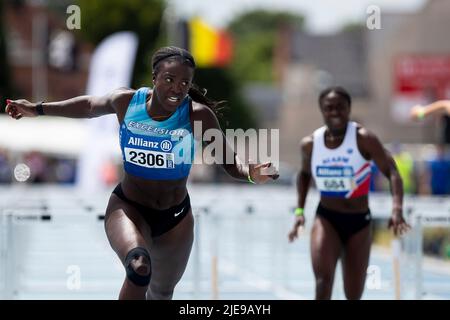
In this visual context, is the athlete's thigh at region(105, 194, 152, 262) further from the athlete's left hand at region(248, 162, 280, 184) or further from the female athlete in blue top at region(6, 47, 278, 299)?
the athlete's left hand at region(248, 162, 280, 184)

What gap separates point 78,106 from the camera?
21.6ft

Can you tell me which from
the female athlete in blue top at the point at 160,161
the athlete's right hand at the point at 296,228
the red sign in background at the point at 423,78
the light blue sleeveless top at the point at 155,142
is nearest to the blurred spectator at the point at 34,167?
the red sign in background at the point at 423,78

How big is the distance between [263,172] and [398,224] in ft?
6.22

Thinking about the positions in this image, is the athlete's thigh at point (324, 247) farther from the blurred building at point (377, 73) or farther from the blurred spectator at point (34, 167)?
the blurred spectator at point (34, 167)

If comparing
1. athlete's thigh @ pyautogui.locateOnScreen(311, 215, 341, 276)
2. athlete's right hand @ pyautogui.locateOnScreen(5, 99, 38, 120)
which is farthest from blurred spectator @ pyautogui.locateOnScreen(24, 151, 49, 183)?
athlete's right hand @ pyautogui.locateOnScreen(5, 99, 38, 120)

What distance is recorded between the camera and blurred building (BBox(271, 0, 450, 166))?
28.1 meters

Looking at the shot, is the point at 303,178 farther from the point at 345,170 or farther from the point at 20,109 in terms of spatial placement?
the point at 20,109

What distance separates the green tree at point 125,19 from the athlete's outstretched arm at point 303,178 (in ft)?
206

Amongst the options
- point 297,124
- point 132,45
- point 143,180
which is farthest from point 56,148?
point 143,180

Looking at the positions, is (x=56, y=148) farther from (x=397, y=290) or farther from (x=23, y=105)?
(x=23, y=105)

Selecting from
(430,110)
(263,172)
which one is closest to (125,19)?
(430,110)

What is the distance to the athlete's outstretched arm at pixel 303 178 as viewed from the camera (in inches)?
326

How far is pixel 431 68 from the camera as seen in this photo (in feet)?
90.9
